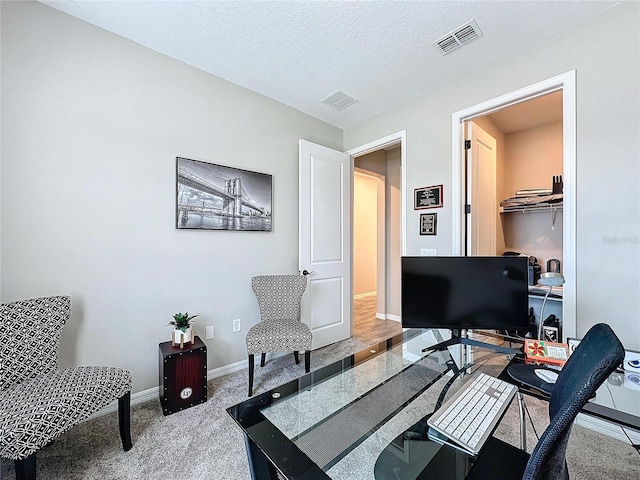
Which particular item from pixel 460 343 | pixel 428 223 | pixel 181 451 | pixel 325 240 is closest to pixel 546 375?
pixel 460 343

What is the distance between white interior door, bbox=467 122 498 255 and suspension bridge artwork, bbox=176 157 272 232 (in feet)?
6.42

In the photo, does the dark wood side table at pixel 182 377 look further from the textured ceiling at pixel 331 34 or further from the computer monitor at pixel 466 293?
the textured ceiling at pixel 331 34

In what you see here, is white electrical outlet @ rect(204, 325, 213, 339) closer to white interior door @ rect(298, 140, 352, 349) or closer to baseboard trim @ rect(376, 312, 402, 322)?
white interior door @ rect(298, 140, 352, 349)

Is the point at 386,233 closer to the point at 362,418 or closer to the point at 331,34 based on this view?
the point at 331,34

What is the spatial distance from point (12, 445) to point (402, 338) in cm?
198

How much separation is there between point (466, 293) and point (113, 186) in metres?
2.49

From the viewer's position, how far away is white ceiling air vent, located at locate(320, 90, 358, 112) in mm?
2809

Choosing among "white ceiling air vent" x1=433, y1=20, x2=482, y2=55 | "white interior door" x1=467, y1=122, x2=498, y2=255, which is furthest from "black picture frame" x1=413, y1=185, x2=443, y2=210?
"white ceiling air vent" x1=433, y1=20, x2=482, y2=55

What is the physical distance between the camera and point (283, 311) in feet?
8.99

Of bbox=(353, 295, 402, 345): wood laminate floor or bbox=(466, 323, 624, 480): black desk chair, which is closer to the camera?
bbox=(466, 323, 624, 480): black desk chair

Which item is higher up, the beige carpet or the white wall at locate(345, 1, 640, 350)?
the white wall at locate(345, 1, 640, 350)

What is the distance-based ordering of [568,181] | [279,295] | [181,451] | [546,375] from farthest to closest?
[279,295]
[568,181]
[181,451]
[546,375]

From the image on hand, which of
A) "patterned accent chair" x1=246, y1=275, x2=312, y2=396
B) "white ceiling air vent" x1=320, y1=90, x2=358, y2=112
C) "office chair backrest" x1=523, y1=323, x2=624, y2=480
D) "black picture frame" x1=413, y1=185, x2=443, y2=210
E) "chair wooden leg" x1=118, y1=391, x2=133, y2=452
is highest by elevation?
"white ceiling air vent" x1=320, y1=90, x2=358, y2=112

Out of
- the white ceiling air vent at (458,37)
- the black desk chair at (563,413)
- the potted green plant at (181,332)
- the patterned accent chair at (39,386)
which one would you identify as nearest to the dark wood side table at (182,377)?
the potted green plant at (181,332)
